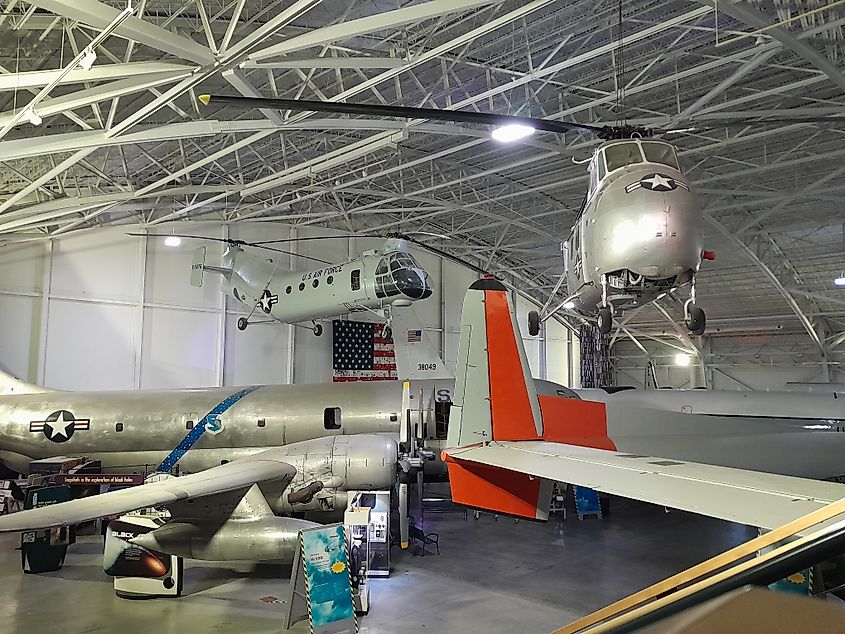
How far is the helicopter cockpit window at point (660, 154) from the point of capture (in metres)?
8.26

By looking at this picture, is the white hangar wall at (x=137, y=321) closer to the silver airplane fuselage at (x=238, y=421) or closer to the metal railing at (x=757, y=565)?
the silver airplane fuselage at (x=238, y=421)

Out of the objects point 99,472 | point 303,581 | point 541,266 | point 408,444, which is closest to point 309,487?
point 408,444

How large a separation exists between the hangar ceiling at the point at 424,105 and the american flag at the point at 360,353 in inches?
170

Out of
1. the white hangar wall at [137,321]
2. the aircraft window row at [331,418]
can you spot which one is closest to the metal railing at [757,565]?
the aircraft window row at [331,418]

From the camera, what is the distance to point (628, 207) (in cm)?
783

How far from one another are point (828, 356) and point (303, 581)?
27.8m

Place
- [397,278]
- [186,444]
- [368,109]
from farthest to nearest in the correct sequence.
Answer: [397,278]
[186,444]
[368,109]

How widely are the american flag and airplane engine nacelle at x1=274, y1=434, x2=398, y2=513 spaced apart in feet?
46.2

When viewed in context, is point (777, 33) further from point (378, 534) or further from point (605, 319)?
point (378, 534)

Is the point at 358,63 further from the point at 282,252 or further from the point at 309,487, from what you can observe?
the point at 282,252

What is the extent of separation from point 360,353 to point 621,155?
18.2 m

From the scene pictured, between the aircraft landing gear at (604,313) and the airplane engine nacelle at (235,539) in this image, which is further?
the airplane engine nacelle at (235,539)

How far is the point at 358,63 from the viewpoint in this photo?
9555mm

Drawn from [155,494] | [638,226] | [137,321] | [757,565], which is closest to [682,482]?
[757,565]
